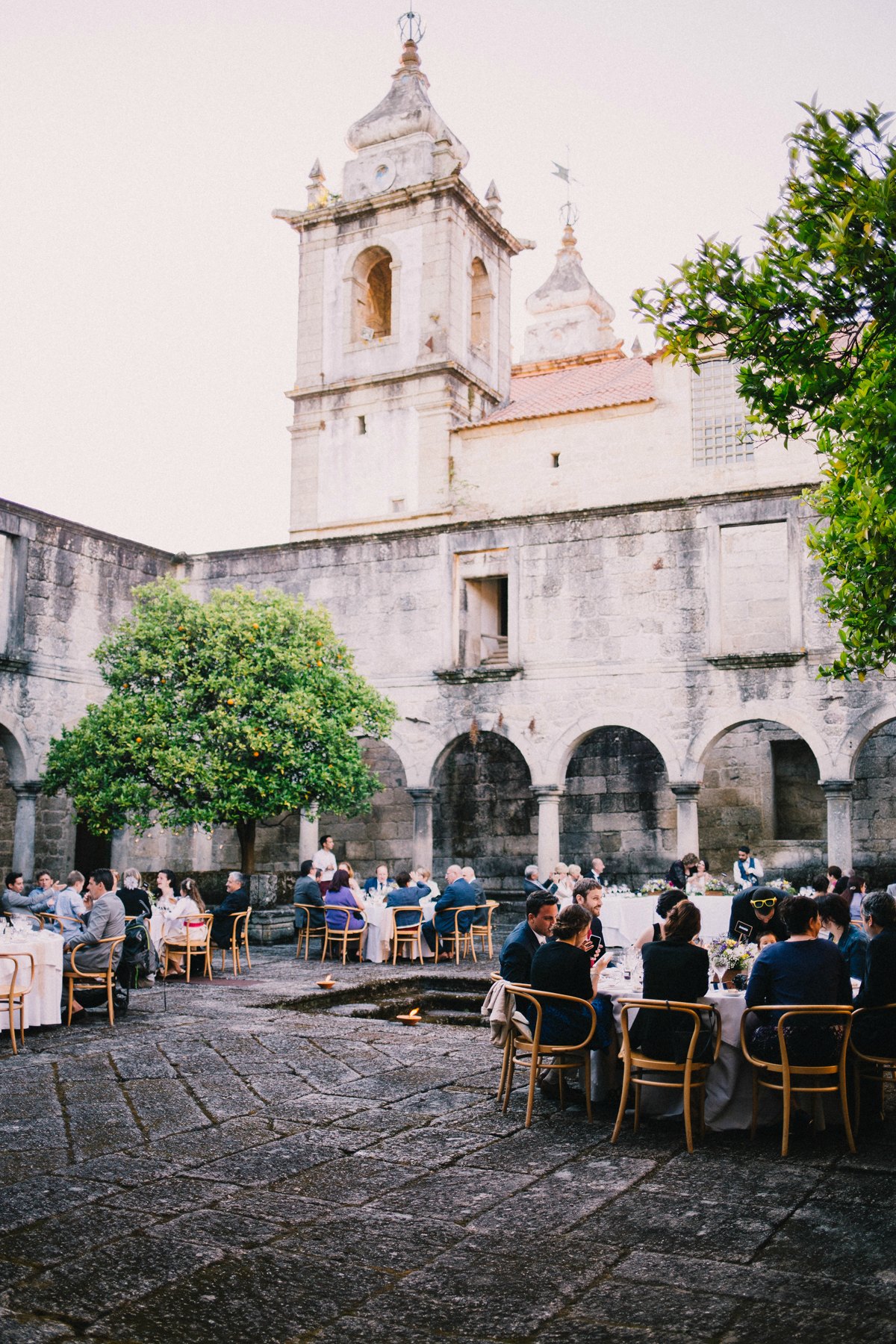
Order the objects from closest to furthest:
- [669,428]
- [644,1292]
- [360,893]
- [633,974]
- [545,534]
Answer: [644,1292] < [633,974] < [360,893] < [545,534] < [669,428]

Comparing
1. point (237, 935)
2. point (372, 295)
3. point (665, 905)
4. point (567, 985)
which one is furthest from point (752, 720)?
point (372, 295)

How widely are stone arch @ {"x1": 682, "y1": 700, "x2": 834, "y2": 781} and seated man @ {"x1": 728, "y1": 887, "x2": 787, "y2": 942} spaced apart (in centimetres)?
845

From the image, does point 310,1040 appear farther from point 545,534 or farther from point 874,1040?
point 545,534

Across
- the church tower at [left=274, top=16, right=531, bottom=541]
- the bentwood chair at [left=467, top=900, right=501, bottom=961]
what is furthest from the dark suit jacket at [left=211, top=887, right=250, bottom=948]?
the church tower at [left=274, top=16, right=531, bottom=541]

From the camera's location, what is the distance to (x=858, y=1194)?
4.67 meters

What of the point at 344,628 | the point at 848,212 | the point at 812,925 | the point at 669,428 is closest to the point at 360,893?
the point at 344,628

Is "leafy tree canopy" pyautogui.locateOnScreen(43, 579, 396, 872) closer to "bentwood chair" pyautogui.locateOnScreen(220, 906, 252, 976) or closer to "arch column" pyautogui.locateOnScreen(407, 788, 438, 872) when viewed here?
"arch column" pyautogui.locateOnScreen(407, 788, 438, 872)

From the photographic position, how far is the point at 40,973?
861cm

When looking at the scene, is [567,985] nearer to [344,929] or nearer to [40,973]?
[40,973]

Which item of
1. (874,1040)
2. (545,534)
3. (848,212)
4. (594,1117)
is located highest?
(545,534)

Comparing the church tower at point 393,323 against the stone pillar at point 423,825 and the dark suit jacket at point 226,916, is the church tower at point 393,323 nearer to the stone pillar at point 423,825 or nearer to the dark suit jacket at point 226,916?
the stone pillar at point 423,825

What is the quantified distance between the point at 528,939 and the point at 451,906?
6471mm

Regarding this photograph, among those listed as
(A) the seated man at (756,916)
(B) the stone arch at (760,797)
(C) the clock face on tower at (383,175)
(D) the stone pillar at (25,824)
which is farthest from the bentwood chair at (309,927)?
(C) the clock face on tower at (383,175)

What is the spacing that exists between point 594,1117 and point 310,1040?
2.64m
